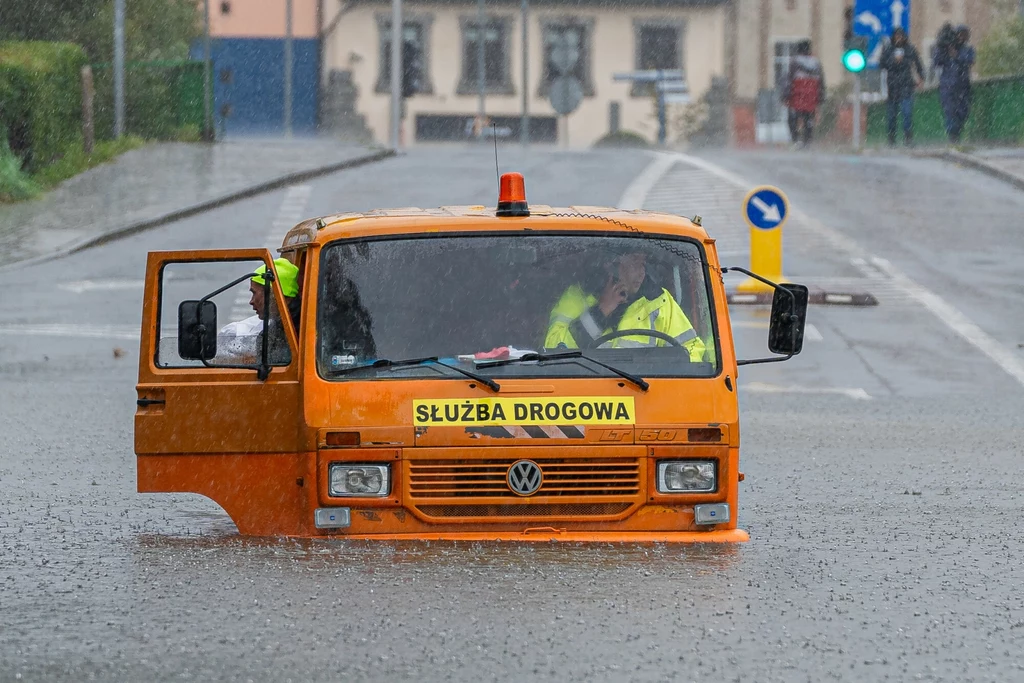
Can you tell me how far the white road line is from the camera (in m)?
18.5

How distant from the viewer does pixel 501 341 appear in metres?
8.25

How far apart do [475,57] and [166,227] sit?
4511cm

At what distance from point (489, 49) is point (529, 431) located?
6420 centimetres

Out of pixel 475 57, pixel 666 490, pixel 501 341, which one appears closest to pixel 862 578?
pixel 666 490

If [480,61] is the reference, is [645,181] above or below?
below

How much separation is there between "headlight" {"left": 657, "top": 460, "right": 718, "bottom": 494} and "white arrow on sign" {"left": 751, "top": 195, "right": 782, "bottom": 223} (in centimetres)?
1406

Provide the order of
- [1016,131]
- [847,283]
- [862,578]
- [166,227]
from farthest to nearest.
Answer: [1016,131] → [166,227] → [847,283] → [862,578]

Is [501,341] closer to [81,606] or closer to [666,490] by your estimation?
[666,490]

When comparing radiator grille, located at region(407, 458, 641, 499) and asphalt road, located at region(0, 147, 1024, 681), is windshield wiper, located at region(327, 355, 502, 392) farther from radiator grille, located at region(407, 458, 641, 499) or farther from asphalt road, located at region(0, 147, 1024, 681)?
asphalt road, located at region(0, 147, 1024, 681)

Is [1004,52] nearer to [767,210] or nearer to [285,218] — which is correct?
[285,218]

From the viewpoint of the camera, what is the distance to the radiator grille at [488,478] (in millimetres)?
8016

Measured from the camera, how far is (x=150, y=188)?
2977 centimetres

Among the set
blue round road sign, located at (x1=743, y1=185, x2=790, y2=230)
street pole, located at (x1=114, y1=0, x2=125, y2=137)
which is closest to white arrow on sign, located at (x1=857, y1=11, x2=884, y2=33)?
street pole, located at (x1=114, y1=0, x2=125, y2=137)

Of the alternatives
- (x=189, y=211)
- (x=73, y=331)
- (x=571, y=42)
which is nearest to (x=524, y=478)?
(x=73, y=331)
